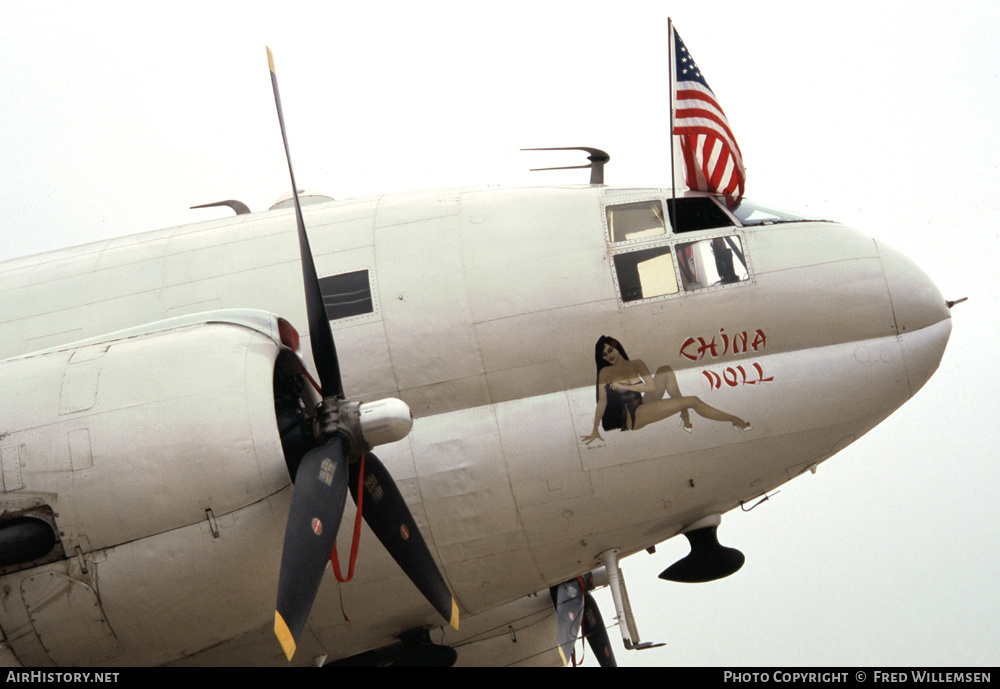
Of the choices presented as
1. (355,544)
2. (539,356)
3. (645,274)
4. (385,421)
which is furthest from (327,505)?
(645,274)

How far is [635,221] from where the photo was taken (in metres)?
10.5

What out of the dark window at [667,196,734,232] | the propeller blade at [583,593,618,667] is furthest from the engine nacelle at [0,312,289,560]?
the propeller blade at [583,593,618,667]

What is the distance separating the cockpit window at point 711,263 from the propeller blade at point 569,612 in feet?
13.7

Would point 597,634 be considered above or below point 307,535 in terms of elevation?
below

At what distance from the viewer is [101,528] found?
7.96 m

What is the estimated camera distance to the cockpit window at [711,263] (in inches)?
399

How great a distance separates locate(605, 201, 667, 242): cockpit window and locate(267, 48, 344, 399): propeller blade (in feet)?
10.1

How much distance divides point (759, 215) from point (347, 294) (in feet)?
14.1

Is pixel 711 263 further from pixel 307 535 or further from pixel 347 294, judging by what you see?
pixel 307 535

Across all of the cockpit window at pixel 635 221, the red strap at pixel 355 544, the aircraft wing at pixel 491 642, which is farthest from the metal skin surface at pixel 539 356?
the red strap at pixel 355 544

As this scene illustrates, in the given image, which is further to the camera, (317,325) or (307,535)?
(317,325)

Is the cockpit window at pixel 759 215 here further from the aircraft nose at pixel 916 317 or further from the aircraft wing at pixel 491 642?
the aircraft wing at pixel 491 642
